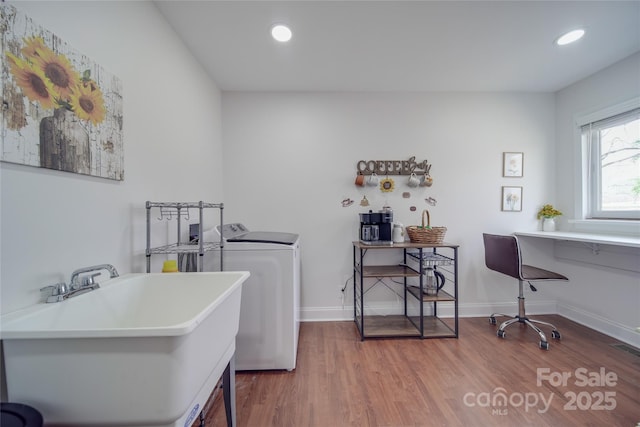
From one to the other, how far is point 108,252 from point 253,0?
5.26 feet

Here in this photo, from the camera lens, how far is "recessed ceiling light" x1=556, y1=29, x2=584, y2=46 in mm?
1688

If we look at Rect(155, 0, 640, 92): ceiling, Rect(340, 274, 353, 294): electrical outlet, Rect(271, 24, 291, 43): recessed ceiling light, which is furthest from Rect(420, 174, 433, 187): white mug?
Rect(271, 24, 291, 43): recessed ceiling light

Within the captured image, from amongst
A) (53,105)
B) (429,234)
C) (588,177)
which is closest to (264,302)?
(53,105)

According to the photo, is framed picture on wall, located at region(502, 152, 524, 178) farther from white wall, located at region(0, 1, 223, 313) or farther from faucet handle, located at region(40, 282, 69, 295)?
faucet handle, located at region(40, 282, 69, 295)

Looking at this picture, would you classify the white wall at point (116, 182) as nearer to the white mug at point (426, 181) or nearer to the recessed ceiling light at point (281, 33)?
the recessed ceiling light at point (281, 33)

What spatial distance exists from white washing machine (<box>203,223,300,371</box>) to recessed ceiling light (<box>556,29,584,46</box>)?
2501 millimetres

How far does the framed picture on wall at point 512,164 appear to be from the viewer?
254 centimetres

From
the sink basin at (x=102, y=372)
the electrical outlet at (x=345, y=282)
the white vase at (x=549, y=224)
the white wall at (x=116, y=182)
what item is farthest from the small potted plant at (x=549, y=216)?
the white wall at (x=116, y=182)

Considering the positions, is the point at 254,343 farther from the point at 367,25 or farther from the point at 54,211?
the point at 367,25

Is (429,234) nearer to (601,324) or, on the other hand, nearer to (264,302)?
(264,302)

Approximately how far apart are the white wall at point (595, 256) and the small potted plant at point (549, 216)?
10cm

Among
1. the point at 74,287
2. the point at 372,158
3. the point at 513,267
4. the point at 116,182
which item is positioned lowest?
the point at 513,267

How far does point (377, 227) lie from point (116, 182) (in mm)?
1963

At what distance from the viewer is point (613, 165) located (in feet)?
7.11
